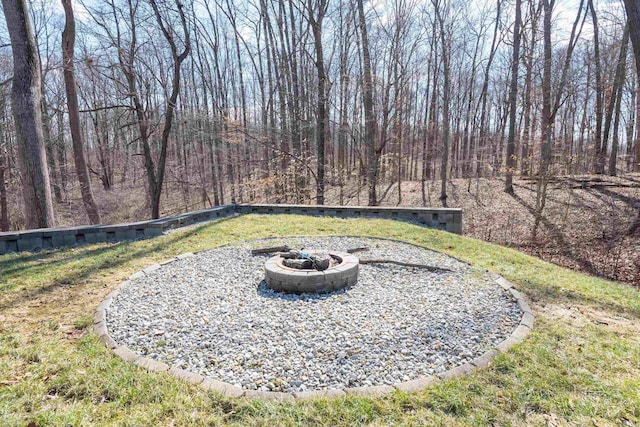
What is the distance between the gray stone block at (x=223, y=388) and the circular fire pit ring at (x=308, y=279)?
5.15ft

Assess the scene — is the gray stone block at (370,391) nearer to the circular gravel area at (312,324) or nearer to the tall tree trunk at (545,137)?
the circular gravel area at (312,324)

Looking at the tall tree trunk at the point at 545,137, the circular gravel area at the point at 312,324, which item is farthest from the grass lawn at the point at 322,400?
the tall tree trunk at the point at 545,137

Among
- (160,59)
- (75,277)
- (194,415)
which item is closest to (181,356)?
(194,415)

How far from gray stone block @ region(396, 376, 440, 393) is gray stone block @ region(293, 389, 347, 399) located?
1.24 feet

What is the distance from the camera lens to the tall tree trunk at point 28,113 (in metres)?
5.22

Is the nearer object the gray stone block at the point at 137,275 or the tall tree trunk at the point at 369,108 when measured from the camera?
the gray stone block at the point at 137,275

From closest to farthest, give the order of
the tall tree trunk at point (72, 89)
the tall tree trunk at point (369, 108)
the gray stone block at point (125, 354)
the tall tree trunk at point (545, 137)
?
the gray stone block at point (125, 354) < the tall tree trunk at point (545, 137) < the tall tree trunk at point (72, 89) < the tall tree trunk at point (369, 108)

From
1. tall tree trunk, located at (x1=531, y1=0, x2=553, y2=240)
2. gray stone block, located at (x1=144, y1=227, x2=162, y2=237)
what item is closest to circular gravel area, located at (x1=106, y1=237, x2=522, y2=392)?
gray stone block, located at (x1=144, y1=227, x2=162, y2=237)

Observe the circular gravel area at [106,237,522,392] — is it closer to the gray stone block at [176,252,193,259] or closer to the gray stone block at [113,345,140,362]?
the gray stone block at [113,345,140,362]

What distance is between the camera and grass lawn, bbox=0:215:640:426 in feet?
5.74

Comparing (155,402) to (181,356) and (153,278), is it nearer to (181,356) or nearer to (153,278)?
(181,356)

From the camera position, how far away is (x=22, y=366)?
2125 millimetres

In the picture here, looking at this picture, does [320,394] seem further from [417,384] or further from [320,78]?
[320,78]

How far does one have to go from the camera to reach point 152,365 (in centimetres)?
218
